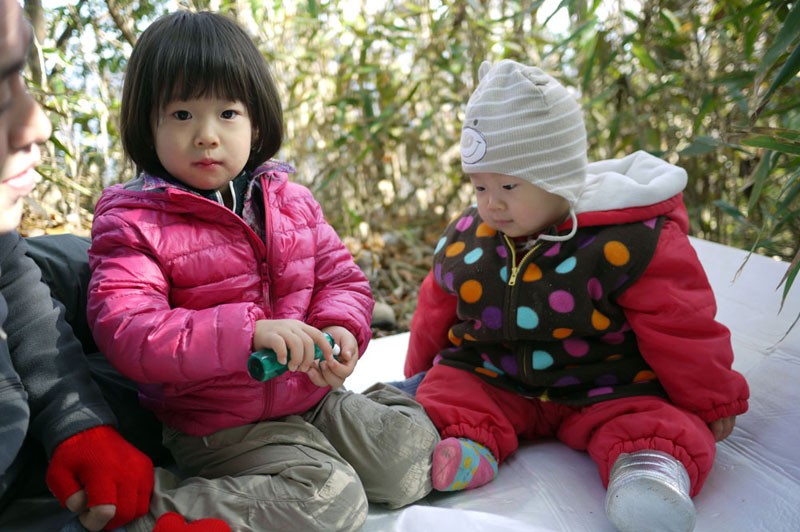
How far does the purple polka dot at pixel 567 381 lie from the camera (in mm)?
1353

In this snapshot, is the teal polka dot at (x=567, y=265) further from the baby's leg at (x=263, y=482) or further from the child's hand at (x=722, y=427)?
the baby's leg at (x=263, y=482)

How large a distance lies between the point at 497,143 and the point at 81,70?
5.06ft

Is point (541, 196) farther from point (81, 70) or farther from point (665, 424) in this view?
point (81, 70)

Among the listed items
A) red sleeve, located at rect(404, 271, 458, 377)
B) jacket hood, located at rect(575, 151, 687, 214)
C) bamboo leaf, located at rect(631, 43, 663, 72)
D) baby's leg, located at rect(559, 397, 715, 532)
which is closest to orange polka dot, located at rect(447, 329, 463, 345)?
red sleeve, located at rect(404, 271, 458, 377)

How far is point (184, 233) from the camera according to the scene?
1.16 m

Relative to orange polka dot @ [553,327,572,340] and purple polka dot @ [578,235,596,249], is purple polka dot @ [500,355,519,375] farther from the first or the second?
purple polka dot @ [578,235,596,249]

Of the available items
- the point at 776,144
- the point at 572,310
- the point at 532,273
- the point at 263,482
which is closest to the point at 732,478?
the point at 572,310

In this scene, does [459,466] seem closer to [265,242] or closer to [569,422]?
[569,422]

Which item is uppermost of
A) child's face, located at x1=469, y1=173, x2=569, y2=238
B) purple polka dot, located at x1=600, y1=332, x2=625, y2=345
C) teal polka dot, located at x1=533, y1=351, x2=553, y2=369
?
child's face, located at x1=469, y1=173, x2=569, y2=238

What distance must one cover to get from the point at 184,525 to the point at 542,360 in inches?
28.7

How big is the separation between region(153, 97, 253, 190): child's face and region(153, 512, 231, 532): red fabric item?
0.55 metres

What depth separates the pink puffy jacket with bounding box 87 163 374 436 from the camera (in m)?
1.06

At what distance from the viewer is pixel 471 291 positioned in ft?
4.57

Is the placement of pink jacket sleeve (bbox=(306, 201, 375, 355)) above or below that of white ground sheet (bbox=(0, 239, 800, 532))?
above
